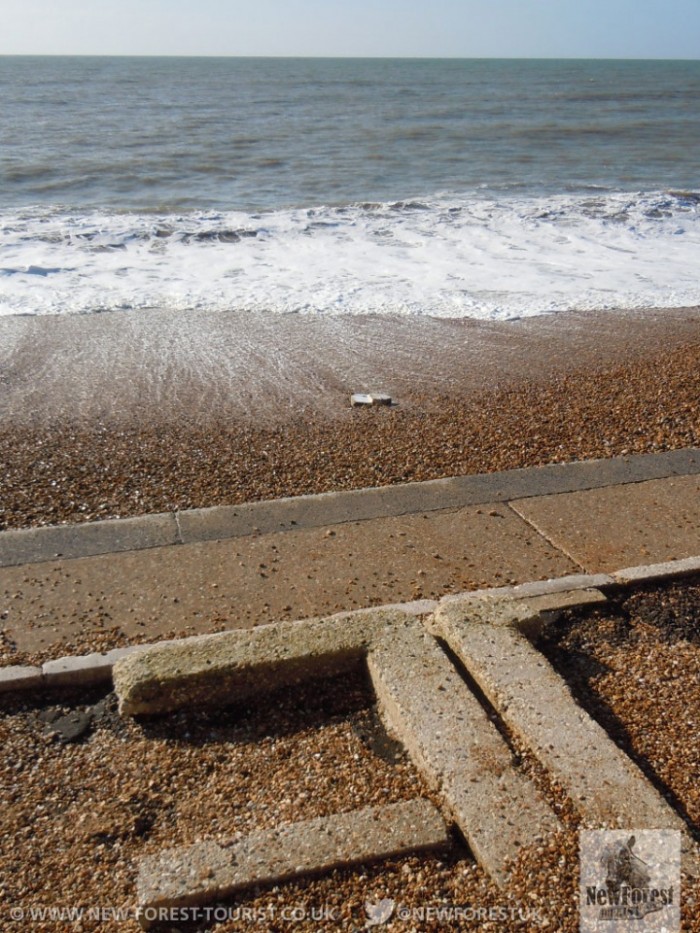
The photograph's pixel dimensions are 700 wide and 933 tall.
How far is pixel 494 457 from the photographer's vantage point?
5.12m

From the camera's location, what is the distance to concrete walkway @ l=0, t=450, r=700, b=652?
354cm

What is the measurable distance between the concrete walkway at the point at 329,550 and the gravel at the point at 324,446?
27 cm

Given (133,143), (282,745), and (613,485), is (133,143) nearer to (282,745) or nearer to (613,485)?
(613,485)

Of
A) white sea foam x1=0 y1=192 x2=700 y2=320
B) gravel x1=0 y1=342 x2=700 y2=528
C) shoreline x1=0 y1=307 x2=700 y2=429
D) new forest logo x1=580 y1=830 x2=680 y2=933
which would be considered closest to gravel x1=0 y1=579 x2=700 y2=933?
new forest logo x1=580 y1=830 x2=680 y2=933

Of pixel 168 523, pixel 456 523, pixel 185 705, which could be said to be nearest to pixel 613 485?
pixel 456 523

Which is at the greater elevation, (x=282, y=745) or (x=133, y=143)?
(x=133, y=143)

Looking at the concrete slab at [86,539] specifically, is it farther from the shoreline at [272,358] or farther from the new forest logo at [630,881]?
the new forest logo at [630,881]

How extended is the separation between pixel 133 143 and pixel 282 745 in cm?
2292

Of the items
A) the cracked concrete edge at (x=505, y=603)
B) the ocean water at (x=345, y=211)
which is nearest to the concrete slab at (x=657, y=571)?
the cracked concrete edge at (x=505, y=603)

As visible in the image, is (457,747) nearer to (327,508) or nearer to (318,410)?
(327,508)

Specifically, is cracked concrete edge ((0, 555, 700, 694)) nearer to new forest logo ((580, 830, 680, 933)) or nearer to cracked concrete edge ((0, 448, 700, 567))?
cracked concrete edge ((0, 448, 700, 567))

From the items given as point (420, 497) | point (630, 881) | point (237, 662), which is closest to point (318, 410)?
point (420, 497)

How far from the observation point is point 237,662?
Result: 9.90ft

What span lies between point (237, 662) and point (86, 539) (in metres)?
1.39
